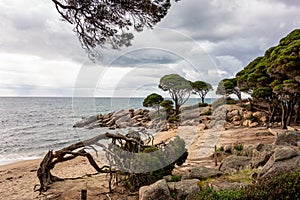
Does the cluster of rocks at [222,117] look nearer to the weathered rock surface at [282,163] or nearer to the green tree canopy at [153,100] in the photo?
the green tree canopy at [153,100]

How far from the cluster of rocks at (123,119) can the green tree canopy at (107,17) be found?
21989 millimetres

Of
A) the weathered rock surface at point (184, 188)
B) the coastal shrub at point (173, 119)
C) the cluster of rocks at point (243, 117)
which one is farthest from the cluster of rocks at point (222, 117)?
the weathered rock surface at point (184, 188)

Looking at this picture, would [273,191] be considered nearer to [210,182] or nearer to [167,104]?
[210,182]

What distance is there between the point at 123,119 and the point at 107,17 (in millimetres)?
27428

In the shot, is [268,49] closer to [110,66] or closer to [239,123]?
[239,123]

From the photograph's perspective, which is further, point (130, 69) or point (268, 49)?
point (268, 49)

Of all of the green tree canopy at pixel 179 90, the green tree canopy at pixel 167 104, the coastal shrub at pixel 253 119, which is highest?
the green tree canopy at pixel 179 90

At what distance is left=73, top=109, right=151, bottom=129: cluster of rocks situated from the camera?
30.2m

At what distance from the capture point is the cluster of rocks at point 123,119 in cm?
3023

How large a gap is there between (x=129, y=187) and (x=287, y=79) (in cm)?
1327

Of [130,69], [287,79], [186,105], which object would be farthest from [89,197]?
[186,105]

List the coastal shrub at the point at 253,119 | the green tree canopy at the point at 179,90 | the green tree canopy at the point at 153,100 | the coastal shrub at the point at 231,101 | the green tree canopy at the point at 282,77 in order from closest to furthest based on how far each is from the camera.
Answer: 1. the green tree canopy at the point at 282,77
2. the coastal shrub at the point at 253,119
3. the green tree canopy at the point at 179,90
4. the coastal shrub at the point at 231,101
5. the green tree canopy at the point at 153,100

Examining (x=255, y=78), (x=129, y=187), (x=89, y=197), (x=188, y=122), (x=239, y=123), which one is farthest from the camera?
(x=188, y=122)

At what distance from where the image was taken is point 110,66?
8.20 meters
